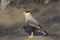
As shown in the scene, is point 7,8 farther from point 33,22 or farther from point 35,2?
point 33,22

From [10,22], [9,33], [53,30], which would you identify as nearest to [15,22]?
[10,22]

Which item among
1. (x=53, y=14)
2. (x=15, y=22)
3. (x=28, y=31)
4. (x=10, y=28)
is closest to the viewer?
(x=28, y=31)

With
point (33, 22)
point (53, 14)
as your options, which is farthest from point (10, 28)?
point (53, 14)

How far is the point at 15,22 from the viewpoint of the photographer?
959 cm

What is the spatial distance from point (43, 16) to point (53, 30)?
1696 mm

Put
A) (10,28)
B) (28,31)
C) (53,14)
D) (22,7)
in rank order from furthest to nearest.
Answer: (22,7) < (53,14) < (10,28) < (28,31)

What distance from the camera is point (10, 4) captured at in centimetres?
1162

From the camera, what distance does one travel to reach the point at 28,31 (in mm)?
7516

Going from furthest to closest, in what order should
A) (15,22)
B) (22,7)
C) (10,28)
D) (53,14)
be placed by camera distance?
(22,7), (53,14), (15,22), (10,28)

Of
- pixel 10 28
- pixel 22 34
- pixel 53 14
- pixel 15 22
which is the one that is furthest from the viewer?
pixel 53 14

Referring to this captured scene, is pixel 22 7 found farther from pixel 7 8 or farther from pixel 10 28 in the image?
pixel 10 28

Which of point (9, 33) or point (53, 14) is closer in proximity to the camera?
point (9, 33)

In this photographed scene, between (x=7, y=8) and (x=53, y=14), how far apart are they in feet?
7.34

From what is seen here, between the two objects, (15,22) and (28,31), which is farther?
(15,22)
